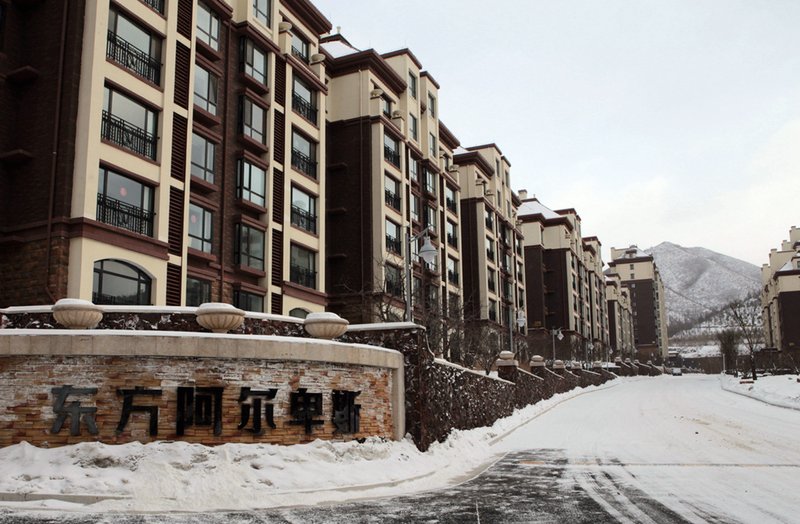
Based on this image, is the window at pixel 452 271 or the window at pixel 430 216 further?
the window at pixel 452 271

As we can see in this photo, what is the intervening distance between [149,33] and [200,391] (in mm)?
17792

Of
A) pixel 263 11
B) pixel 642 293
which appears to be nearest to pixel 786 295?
pixel 642 293

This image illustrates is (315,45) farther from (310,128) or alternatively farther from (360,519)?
(360,519)

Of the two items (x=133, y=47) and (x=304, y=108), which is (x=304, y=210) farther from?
(x=133, y=47)

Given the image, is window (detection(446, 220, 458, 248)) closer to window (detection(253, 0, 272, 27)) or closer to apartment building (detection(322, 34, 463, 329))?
apartment building (detection(322, 34, 463, 329))

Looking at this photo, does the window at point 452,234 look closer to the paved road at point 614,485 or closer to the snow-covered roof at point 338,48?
the snow-covered roof at point 338,48

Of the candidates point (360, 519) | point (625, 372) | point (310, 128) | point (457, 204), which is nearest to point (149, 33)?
point (310, 128)

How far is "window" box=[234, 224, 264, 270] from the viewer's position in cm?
2950

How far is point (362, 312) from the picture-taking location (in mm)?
37812

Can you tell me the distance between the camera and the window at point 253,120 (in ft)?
101

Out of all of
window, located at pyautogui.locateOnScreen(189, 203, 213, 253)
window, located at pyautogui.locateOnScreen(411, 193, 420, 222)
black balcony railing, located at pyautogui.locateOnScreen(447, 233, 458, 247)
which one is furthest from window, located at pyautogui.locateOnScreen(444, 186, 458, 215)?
window, located at pyautogui.locateOnScreen(189, 203, 213, 253)

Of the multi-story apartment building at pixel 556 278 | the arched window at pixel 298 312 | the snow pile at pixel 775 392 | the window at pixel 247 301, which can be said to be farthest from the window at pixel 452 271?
the multi-story apartment building at pixel 556 278

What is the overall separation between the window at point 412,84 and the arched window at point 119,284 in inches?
1080

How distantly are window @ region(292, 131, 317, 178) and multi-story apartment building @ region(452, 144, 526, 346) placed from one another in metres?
22.7
